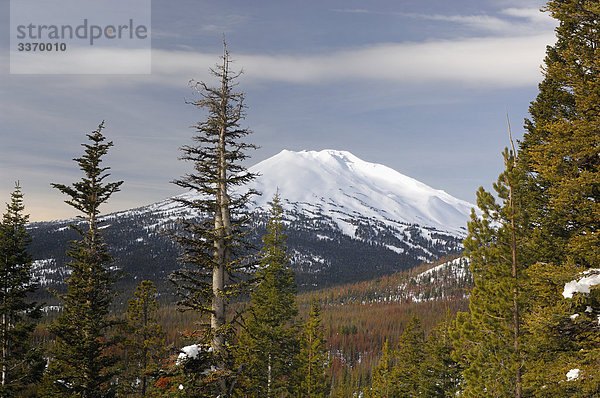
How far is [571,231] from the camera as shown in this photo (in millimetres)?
11352

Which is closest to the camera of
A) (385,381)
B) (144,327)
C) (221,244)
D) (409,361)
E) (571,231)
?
(571,231)

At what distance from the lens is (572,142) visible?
966cm

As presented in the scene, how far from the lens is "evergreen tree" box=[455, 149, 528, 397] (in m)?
12.0

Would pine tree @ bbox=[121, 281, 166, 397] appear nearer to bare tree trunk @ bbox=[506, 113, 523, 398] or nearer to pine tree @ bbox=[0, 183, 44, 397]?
pine tree @ bbox=[0, 183, 44, 397]

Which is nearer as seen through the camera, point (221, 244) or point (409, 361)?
point (221, 244)

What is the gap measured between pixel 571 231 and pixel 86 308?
20551 millimetres

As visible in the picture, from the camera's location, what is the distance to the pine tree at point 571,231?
30.1ft

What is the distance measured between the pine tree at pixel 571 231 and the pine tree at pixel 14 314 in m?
24.1

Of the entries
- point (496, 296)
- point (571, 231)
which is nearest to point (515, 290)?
point (496, 296)

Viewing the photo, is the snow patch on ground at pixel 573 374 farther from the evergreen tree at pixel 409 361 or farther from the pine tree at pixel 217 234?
the evergreen tree at pixel 409 361

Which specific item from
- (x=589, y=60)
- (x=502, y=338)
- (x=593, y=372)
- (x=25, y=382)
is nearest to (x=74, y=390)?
(x=25, y=382)

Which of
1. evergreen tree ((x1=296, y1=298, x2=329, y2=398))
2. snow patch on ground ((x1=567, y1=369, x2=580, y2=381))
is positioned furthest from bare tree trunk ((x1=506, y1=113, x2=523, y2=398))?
evergreen tree ((x1=296, y1=298, x2=329, y2=398))

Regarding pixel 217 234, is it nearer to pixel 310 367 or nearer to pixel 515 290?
pixel 515 290

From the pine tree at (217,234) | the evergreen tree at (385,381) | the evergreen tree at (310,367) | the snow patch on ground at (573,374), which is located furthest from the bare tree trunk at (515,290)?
the evergreen tree at (385,381)
